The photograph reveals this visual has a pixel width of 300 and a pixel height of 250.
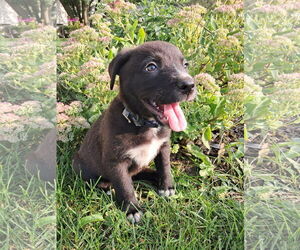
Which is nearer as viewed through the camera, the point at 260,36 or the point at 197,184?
the point at 260,36

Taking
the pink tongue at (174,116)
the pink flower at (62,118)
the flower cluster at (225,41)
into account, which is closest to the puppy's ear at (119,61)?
the pink tongue at (174,116)

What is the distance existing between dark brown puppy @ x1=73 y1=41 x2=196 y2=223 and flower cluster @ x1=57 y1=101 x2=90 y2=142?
18.6 inches

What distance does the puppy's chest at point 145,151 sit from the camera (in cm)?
235

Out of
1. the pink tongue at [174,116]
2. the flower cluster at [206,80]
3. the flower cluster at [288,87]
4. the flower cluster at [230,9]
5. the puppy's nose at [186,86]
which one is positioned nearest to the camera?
the flower cluster at [288,87]

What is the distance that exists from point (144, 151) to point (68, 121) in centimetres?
101

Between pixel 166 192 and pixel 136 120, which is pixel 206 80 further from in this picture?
pixel 166 192

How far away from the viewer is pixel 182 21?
316 cm

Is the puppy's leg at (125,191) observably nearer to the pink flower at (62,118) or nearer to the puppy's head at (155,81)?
the puppy's head at (155,81)

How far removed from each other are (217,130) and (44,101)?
214 centimetres

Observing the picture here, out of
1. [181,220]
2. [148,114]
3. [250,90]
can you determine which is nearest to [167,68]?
[148,114]

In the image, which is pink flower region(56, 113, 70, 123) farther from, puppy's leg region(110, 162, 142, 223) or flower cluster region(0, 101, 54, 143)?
flower cluster region(0, 101, 54, 143)

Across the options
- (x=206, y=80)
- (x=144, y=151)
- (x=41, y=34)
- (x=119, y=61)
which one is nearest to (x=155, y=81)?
(x=119, y=61)

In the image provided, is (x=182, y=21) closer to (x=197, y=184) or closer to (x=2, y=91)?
(x=197, y=184)

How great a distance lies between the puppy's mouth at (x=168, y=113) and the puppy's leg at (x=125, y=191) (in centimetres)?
46
